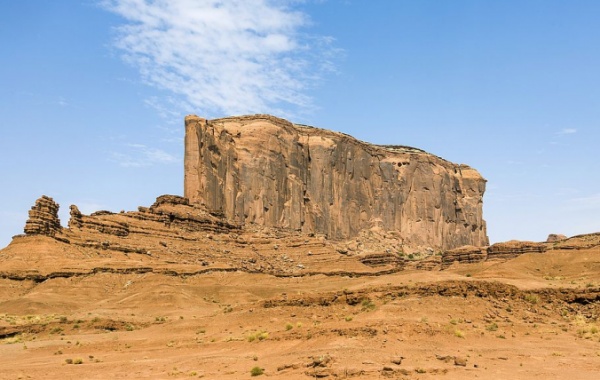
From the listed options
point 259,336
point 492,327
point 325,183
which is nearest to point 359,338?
point 492,327

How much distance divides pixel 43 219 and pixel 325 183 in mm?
64395

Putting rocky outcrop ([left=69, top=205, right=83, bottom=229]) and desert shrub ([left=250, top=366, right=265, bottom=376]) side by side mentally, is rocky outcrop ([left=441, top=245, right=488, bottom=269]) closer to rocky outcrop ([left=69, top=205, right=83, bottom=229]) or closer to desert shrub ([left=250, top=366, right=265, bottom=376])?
rocky outcrop ([left=69, top=205, right=83, bottom=229])

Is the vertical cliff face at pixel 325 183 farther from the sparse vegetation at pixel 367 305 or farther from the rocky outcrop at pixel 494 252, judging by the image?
the sparse vegetation at pixel 367 305

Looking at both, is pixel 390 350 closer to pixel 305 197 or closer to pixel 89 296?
pixel 89 296

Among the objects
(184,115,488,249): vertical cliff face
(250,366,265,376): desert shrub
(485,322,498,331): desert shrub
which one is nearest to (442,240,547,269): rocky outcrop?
(184,115,488,249): vertical cliff face

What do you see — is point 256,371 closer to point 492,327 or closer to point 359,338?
point 359,338

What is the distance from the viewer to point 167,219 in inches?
3745

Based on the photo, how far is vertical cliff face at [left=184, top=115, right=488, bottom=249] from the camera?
378ft

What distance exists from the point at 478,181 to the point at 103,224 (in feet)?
305

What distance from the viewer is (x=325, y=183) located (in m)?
133

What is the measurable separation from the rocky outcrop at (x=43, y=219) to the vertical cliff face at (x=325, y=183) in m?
32.5

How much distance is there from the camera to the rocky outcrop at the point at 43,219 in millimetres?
74562

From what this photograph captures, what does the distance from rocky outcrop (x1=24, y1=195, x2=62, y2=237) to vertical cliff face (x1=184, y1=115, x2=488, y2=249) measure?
107 ft

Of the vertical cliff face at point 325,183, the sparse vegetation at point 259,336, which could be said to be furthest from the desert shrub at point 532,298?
the vertical cliff face at point 325,183
